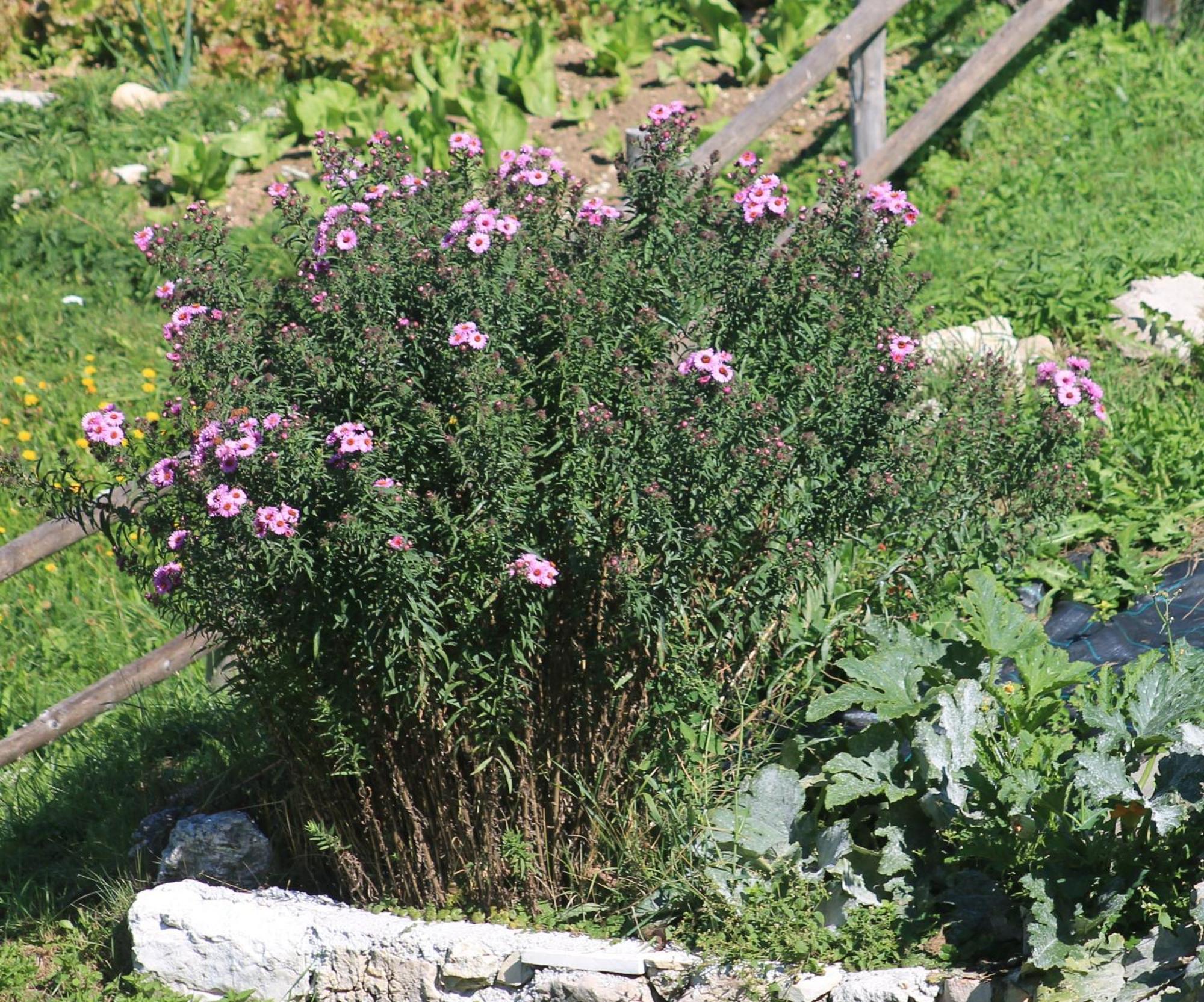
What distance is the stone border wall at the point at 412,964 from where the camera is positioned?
11.0 ft

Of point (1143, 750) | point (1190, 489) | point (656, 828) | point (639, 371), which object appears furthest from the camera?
point (1190, 489)

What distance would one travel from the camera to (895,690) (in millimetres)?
3656

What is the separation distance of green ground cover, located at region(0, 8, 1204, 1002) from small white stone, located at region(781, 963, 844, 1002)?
130mm

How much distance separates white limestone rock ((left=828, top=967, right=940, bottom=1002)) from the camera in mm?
3252

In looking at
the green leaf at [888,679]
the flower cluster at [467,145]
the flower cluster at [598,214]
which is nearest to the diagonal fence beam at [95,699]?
the flower cluster at [467,145]

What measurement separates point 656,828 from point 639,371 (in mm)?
1257

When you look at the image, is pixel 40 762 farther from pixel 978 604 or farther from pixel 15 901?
pixel 978 604

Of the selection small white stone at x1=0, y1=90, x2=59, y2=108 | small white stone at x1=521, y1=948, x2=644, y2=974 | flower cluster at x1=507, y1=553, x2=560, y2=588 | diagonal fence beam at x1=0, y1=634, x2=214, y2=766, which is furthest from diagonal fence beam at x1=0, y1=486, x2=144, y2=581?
small white stone at x1=0, y1=90, x2=59, y2=108

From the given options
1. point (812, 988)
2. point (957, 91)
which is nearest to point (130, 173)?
point (957, 91)

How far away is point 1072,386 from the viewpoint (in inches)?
149

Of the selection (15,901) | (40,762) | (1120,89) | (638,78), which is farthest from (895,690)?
(638,78)

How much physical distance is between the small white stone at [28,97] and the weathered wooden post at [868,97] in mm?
5148

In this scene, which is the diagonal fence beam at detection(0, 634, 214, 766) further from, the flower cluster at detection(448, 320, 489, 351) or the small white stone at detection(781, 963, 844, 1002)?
the small white stone at detection(781, 963, 844, 1002)

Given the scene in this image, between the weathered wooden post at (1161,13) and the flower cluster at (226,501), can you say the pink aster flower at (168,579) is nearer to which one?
the flower cluster at (226,501)
